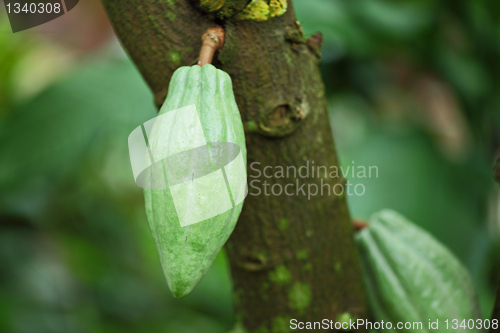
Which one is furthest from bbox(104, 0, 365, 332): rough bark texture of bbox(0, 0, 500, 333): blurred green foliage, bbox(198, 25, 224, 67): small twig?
bbox(0, 0, 500, 333): blurred green foliage

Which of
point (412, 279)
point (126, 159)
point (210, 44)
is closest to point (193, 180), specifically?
point (210, 44)

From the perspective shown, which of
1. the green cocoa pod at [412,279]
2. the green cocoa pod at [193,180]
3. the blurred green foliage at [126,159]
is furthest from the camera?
the blurred green foliage at [126,159]

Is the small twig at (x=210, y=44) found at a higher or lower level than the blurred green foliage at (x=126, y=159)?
higher

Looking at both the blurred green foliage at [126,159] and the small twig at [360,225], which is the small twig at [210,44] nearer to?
the small twig at [360,225]

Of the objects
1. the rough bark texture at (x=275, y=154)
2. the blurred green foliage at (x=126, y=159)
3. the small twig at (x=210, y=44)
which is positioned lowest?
the blurred green foliage at (x=126, y=159)

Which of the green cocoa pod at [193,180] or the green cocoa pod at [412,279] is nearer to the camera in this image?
the green cocoa pod at [193,180]

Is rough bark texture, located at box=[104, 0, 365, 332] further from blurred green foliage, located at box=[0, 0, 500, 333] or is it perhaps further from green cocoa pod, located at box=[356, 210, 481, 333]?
blurred green foliage, located at box=[0, 0, 500, 333]

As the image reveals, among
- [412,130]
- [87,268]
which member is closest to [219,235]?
[87,268]

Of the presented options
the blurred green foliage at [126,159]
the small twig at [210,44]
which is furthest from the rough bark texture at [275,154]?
the blurred green foliage at [126,159]
